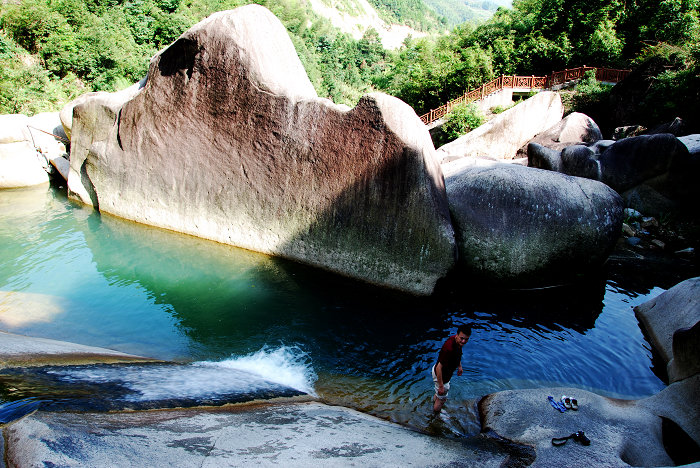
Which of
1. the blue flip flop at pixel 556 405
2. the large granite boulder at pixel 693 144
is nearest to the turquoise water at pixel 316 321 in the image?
the blue flip flop at pixel 556 405

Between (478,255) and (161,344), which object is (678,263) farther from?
(161,344)

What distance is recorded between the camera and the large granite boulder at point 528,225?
7.47 metres

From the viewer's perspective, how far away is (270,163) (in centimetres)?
845

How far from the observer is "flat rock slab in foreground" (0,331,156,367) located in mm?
3984

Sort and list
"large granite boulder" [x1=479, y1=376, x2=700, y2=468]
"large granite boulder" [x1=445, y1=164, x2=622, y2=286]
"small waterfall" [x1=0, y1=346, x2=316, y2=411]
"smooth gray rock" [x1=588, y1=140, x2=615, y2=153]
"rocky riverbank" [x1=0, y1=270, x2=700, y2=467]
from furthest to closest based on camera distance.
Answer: "smooth gray rock" [x1=588, y1=140, x2=615, y2=153]
"large granite boulder" [x1=445, y1=164, x2=622, y2=286]
"large granite boulder" [x1=479, y1=376, x2=700, y2=468]
"small waterfall" [x1=0, y1=346, x2=316, y2=411]
"rocky riverbank" [x1=0, y1=270, x2=700, y2=467]

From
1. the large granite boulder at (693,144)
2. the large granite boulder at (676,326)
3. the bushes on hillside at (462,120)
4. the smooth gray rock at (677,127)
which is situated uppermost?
the bushes on hillside at (462,120)

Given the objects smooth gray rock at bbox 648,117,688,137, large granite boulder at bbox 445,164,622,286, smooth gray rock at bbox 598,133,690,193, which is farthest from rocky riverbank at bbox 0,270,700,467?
smooth gray rock at bbox 648,117,688,137

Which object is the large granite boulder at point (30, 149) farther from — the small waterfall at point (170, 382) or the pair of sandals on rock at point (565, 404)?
the pair of sandals on rock at point (565, 404)

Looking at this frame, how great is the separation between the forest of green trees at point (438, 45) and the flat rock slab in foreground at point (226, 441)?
17558 millimetres

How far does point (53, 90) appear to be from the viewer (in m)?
18.4

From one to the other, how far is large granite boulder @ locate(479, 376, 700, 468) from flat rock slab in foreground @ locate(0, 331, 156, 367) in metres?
4.37

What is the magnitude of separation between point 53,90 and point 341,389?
2047 cm

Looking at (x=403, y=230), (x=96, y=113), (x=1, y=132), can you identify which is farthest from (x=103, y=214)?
(x=403, y=230)

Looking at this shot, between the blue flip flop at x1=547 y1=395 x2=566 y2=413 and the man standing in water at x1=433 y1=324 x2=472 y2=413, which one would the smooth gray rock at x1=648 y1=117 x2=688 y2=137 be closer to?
the blue flip flop at x1=547 y1=395 x2=566 y2=413
